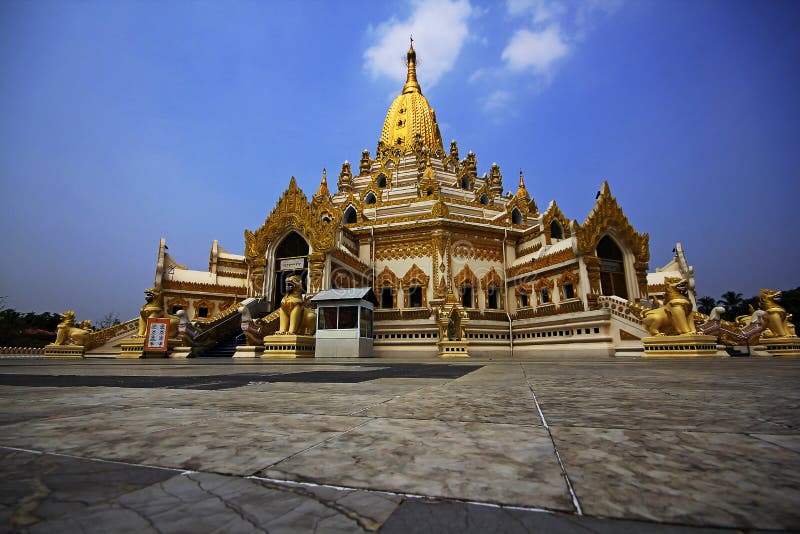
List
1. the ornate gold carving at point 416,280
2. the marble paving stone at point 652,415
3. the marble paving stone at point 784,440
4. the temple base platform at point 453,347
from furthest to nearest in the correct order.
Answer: the ornate gold carving at point 416,280, the temple base platform at point 453,347, the marble paving stone at point 652,415, the marble paving stone at point 784,440

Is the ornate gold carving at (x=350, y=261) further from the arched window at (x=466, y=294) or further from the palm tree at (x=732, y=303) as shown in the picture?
the palm tree at (x=732, y=303)

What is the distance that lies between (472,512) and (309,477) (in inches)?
18.4

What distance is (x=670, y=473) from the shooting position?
3.80 ft

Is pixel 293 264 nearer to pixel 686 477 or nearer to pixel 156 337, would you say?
pixel 156 337

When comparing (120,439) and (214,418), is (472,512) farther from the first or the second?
(214,418)

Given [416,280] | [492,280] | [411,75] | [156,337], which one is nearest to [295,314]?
[156,337]

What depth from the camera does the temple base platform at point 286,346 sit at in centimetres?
1579

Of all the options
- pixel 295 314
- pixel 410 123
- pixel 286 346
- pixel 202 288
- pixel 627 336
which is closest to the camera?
pixel 286 346

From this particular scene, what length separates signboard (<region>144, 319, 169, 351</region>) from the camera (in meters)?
17.1

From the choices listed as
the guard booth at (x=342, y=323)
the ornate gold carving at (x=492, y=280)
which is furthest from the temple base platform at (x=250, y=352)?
the ornate gold carving at (x=492, y=280)

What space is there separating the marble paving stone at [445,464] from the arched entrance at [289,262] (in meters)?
21.2

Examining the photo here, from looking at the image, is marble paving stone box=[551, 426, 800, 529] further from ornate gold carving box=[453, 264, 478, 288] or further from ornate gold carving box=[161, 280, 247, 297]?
ornate gold carving box=[161, 280, 247, 297]

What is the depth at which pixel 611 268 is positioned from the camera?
2067 cm

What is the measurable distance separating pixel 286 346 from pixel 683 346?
13.9 meters
